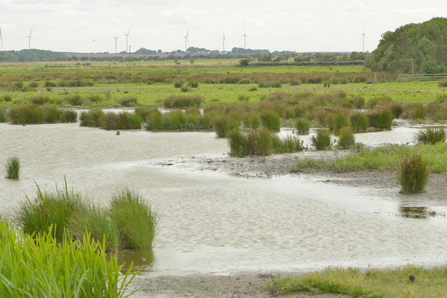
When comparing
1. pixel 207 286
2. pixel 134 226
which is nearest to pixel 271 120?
pixel 134 226

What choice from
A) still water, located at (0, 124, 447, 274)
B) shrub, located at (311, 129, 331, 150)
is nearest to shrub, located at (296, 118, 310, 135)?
shrub, located at (311, 129, 331, 150)

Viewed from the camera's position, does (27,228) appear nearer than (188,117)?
Yes

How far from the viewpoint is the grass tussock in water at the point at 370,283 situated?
Result: 6.00 meters

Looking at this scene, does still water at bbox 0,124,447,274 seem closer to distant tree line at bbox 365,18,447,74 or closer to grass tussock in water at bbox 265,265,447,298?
grass tussock in water at bbox 265,265,447,298

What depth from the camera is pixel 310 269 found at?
7.41 m

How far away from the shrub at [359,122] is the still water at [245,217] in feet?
29.7

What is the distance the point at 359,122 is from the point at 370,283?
19.7m

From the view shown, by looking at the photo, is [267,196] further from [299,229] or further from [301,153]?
[301,153]

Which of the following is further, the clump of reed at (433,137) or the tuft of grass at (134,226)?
the clump of reed at (433,137)

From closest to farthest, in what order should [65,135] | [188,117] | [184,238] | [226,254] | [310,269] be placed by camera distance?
1. [310,269]
2. [226,254]
3. [184,238]
4. [65,135]
5. [188,117]

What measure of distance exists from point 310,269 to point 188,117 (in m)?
21.0

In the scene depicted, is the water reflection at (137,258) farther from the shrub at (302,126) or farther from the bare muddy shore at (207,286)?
the shrub at (302,126)

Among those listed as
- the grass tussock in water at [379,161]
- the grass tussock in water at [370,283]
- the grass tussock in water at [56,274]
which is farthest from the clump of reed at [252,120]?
the grass tussock in water at [56,274]

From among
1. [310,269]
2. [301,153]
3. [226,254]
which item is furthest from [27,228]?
[301,153]
